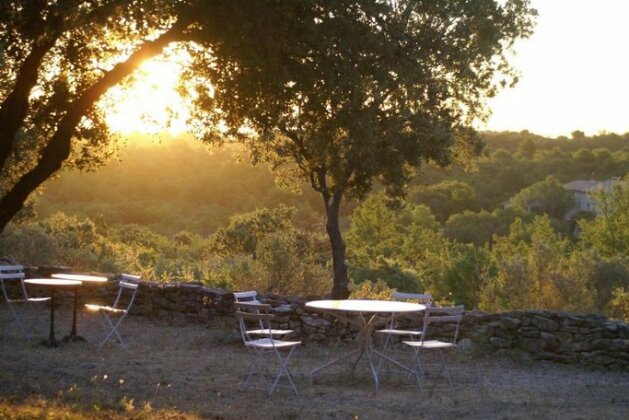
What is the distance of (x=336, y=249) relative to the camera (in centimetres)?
1330

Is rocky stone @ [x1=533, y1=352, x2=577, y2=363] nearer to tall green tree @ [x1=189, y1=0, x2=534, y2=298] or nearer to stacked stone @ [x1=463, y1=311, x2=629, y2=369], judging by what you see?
stacked stone @ [x1=463, y1=311, x2=629, y2=369]

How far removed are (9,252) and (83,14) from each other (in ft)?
34.8

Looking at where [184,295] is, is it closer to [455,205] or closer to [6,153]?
[6,153]

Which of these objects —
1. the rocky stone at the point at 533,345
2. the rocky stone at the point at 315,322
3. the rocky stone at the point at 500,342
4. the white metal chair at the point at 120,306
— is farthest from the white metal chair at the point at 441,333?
the white metal chair at the point at 120,306

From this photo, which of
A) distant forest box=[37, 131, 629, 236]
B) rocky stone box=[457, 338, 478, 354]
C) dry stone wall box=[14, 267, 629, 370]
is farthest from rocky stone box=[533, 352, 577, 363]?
distant forest box=[37, 131, 629, 236]

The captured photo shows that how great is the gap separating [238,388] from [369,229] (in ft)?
107

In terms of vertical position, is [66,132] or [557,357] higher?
[66,132]

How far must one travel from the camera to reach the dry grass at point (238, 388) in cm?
705

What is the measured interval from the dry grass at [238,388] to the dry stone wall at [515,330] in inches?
8.5

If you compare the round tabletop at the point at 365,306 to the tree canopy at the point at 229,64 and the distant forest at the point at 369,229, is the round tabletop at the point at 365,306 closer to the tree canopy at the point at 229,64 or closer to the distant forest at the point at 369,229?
the tree canopy at the point at 229,64

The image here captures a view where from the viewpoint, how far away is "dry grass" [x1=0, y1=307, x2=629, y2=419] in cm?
705

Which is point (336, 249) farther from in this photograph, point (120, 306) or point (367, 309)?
point (367, 309)

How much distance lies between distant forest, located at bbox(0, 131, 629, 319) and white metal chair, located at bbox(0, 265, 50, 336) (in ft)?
7.52

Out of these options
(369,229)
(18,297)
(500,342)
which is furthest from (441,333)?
(369,229)
